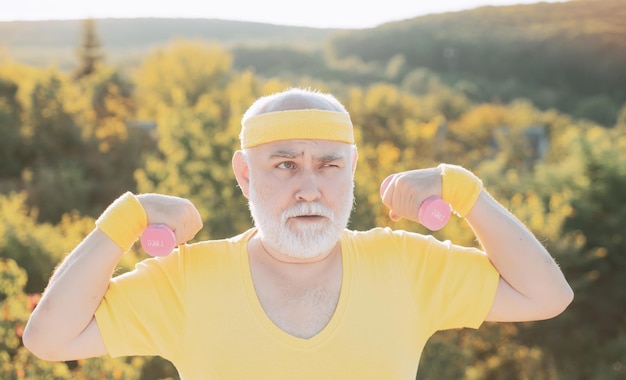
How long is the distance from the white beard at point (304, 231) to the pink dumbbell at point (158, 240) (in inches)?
13.4

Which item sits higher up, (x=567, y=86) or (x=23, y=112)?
(x=23, y=112)

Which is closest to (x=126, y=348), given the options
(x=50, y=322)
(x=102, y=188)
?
(x=50, y=322)

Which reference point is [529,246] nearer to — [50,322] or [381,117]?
[50,322]

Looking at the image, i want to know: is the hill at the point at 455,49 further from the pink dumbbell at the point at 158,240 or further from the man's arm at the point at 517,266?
the pink dumbbell at the point at 158,240

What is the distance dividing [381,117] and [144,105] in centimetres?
1468

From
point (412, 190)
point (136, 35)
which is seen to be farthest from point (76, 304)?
point (136, 35)

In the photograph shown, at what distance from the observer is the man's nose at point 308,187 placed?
258cm

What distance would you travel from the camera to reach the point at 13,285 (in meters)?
5.83

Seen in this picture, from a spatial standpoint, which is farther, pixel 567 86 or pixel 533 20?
pixel 533 20

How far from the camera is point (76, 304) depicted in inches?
95.9

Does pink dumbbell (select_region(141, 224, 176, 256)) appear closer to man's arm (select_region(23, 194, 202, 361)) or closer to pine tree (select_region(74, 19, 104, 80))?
man's arm (select_region(23, 194, 202, 361))

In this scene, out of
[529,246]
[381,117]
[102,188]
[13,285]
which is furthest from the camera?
[381,117]

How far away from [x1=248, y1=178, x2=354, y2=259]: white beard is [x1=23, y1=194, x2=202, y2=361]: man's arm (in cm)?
35

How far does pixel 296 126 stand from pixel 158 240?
0.59 meters
